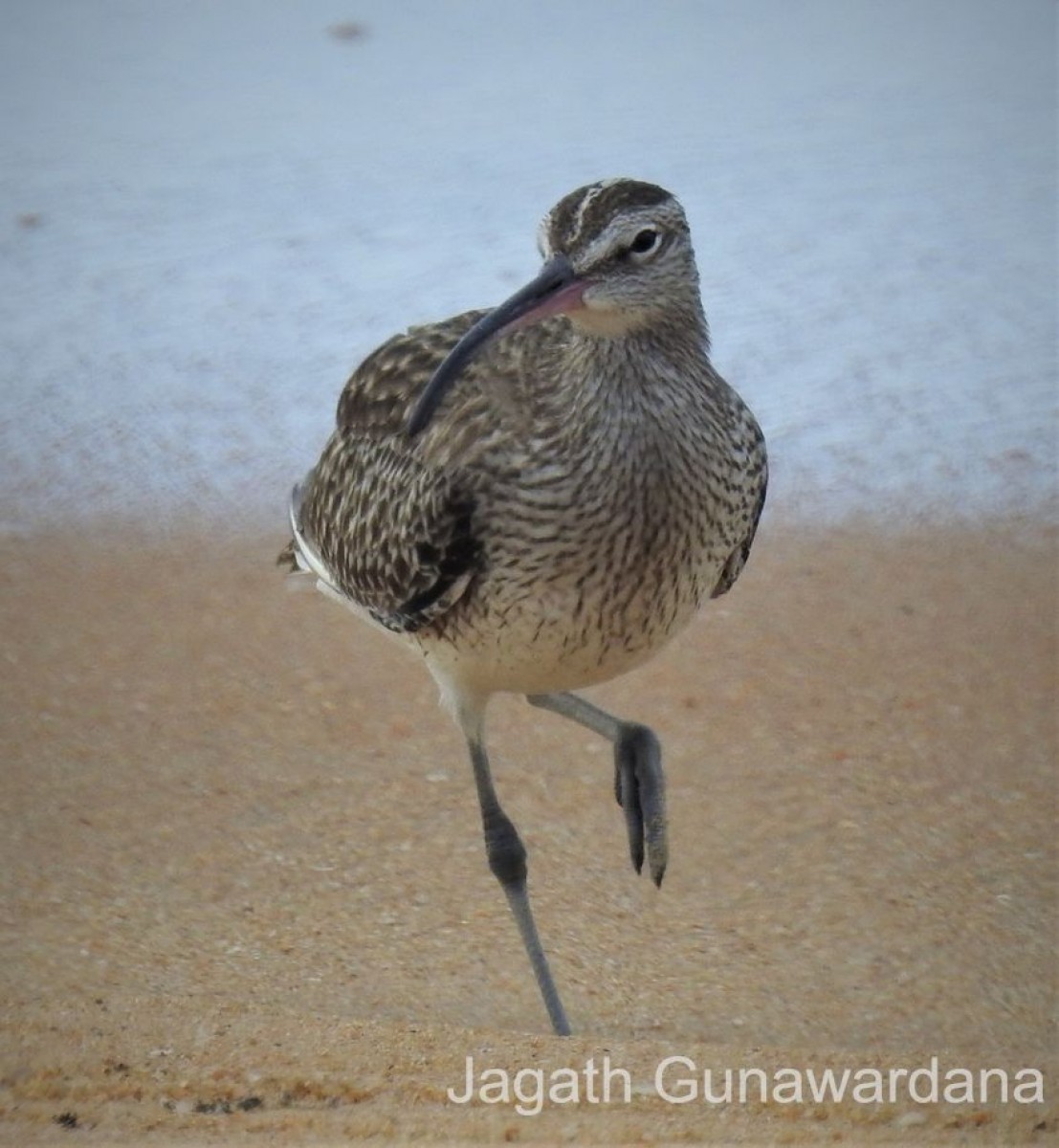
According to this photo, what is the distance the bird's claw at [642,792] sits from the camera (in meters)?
5.72

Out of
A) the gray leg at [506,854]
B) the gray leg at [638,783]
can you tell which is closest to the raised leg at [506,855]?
the gray leg at [506,854]

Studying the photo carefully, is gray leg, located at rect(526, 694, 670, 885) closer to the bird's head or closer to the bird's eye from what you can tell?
the bird's head

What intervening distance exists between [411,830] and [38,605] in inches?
80.4

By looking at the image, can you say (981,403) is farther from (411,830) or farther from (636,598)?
(636,598)

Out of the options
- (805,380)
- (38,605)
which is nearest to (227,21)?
(805,380)

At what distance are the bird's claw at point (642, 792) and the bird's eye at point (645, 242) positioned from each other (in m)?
1.52

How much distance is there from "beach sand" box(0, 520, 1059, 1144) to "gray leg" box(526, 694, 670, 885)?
46cm

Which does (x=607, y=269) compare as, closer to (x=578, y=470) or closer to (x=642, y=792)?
(x=578, y=470)

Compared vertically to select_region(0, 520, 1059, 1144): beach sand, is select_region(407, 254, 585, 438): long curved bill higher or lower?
higher

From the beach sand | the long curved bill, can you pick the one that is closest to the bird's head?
the long curved bill

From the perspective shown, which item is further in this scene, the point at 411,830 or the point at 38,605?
the point at 38,605

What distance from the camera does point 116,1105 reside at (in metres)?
4.77

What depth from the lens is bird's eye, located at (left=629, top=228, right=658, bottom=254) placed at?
488cm

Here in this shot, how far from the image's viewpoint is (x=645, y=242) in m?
4.91
